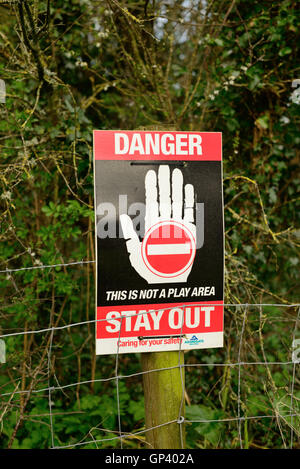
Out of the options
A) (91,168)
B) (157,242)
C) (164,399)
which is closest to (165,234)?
(157,242)

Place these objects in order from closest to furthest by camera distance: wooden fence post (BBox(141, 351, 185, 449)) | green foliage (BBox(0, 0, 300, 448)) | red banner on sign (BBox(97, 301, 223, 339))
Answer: red banner on sign (BBox(97, 301, 223, 339)) → wooden fence post (BBox(141, 351, 185, 449)) → green foliage (BBox(0, 0, 300, 448))

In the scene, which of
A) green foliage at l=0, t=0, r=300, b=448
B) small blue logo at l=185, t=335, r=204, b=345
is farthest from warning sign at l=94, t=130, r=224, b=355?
green foliage at l=0, t=0, r=300, b=448

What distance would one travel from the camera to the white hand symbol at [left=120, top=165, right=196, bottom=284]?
5.57ft

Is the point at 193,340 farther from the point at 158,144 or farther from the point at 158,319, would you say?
the point at 158,144

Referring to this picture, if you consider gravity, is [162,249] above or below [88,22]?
below

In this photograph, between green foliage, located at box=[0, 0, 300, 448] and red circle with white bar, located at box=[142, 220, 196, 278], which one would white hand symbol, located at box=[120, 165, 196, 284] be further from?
Answer: green foliage, located at box=[0, 0, 300, 448]

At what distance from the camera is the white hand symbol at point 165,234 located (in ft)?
5.57

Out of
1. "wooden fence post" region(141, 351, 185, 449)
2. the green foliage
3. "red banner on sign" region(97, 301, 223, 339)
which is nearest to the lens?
"red banner on sign" region(97, 301, 223, 339)

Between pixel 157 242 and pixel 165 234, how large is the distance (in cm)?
5

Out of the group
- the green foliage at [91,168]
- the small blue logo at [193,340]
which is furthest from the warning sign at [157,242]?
the green foliage at [91,168]
